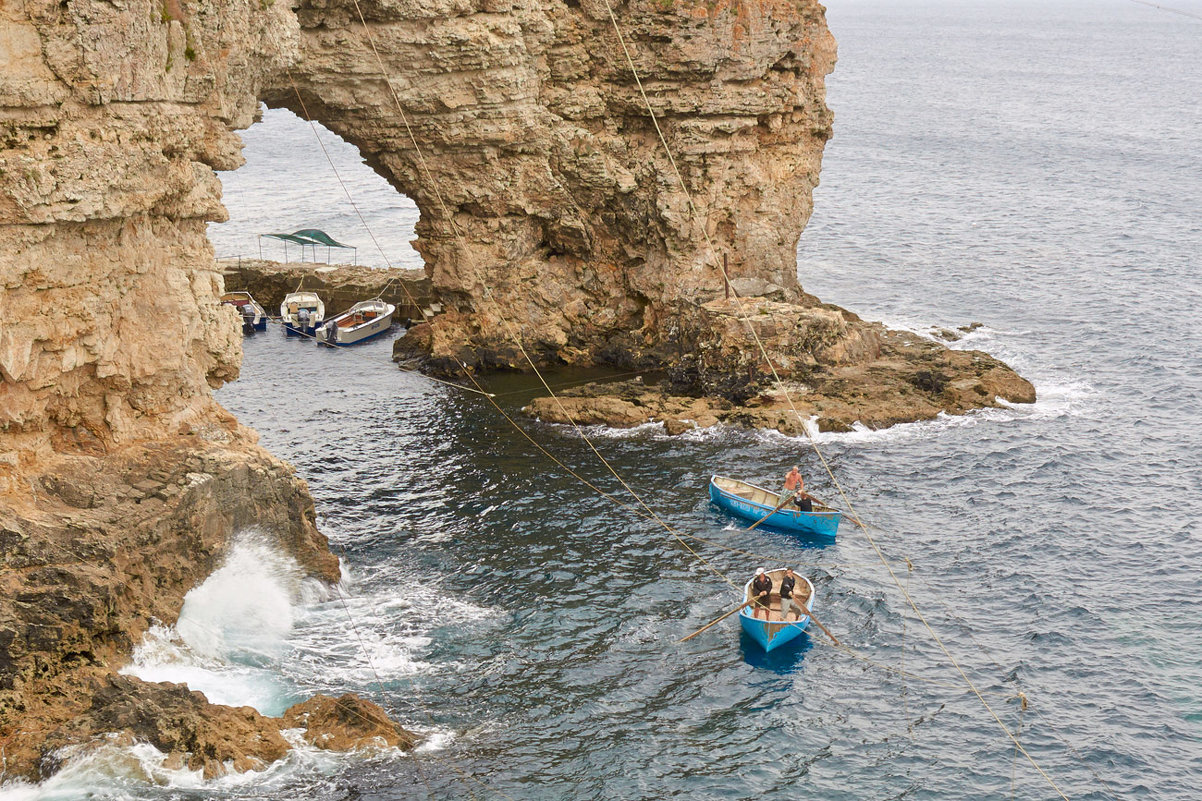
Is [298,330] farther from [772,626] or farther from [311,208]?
[772,626]

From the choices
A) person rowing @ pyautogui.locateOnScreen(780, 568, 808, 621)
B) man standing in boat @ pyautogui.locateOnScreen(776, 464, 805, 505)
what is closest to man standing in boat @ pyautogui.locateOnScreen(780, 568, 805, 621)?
person rowing @ pyautogui.locateOnScreen(780, 568, 808, 621)

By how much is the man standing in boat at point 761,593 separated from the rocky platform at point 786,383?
→ 39.5 feet

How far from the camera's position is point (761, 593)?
32062mm

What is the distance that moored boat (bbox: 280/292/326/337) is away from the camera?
56688 millimetres

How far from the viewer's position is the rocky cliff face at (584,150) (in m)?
→ 44.4

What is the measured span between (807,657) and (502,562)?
9.43 meters

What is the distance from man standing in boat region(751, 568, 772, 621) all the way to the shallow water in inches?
41.8

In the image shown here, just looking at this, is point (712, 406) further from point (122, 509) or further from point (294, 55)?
point (122, 509)

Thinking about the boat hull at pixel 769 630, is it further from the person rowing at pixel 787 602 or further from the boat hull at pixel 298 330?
the boat hull at pixel 298 330

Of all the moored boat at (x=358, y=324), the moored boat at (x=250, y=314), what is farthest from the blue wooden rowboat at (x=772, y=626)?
the moored boat at (x=250, y=314)

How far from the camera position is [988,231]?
78.4 m

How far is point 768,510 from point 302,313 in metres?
28.2

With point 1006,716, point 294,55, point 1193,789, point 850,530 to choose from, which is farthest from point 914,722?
point 294,55

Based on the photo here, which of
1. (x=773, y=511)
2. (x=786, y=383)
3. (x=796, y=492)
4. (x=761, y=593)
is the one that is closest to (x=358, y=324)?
(x=786, y=383)
